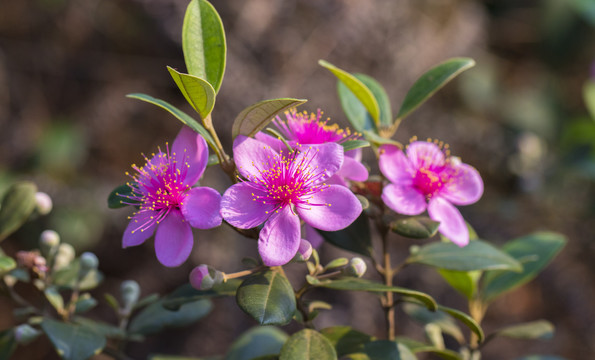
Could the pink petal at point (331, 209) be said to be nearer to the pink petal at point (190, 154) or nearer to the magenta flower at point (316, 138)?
the magenta flower at point (316, 138)

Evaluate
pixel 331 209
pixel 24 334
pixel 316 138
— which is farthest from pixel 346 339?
pixel 24 334

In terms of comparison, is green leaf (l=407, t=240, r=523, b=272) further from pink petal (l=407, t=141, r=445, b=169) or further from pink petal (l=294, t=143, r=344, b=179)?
pink petal (l=294, t=143, r=344, b=179)

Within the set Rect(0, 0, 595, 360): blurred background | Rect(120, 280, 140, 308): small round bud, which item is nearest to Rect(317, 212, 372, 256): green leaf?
Rect(120, 280, 140, 308): small round bud

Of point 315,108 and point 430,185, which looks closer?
point 430,185

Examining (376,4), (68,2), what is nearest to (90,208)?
(68,2)

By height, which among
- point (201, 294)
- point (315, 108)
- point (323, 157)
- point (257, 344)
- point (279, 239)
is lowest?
point (315, 108)

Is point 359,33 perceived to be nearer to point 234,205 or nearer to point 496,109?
point 496,109

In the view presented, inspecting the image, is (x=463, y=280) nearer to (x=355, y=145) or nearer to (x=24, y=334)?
(x=355, y=145)
